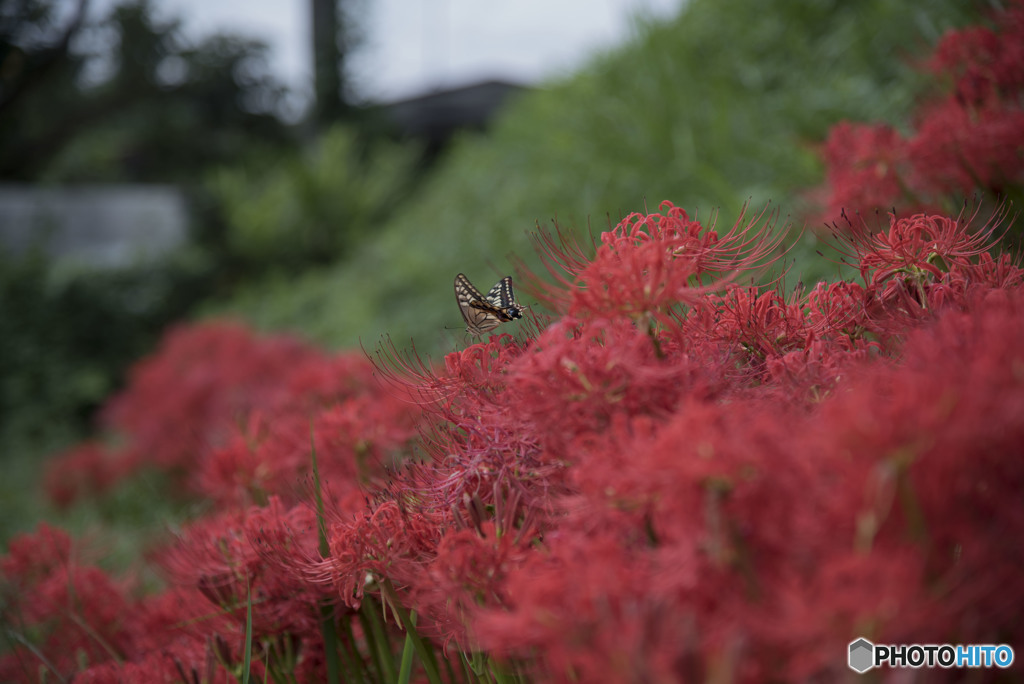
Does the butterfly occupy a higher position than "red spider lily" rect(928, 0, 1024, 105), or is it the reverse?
"red spider lily" rect(928, 0, 1024, 105)

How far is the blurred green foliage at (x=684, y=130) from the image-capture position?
3.00m

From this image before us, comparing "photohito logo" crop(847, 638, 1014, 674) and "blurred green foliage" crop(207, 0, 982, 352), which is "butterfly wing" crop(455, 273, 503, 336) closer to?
"photohito logo" crop(847, 638, 1014, 674)

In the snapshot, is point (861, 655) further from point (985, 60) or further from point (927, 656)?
point (985, 60)

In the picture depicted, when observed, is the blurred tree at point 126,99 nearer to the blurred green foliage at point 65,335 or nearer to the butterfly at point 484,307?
the blurred green foliage at point 65,335

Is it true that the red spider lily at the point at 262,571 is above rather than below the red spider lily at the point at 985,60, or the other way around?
below

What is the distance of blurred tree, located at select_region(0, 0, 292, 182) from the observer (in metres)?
8.04

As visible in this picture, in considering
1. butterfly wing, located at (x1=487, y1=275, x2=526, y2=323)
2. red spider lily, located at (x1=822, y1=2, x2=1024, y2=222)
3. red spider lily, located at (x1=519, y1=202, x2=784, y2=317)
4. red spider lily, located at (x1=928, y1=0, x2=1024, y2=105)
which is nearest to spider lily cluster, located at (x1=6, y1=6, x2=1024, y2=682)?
red spider lily, located at (x1=519, y1=202, x2=784, y2=317)

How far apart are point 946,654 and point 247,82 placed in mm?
12610

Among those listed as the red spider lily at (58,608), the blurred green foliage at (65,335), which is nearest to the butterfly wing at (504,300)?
the red spider lily at (58,608)

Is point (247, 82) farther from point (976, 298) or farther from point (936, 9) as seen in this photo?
point (976, 298)

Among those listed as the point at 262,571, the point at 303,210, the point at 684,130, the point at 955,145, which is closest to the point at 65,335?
the point at 303,210

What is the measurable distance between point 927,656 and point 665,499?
254mm

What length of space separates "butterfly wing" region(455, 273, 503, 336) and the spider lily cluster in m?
0.15

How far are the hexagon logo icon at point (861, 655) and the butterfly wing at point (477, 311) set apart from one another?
0.81m
